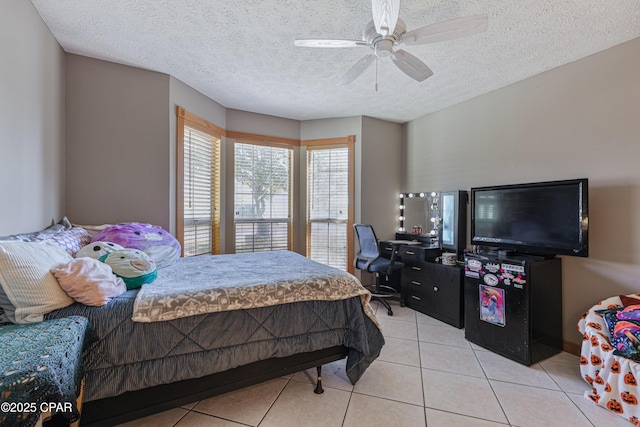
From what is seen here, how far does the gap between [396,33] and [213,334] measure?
7.03 feet

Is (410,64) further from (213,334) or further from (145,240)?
(145,240)

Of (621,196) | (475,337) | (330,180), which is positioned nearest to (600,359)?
(475,337)

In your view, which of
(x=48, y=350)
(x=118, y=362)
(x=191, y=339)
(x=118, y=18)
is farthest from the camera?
(x=118, y=18)

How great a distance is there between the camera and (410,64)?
199 cm

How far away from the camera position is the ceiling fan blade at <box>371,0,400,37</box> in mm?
1471

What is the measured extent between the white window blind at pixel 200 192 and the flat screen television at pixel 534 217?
319 cm

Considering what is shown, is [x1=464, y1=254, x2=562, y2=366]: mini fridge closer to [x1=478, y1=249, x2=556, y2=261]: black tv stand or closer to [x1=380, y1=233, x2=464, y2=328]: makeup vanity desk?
[x1=478, y1=249, x2=556, y2=261]: black tv stand

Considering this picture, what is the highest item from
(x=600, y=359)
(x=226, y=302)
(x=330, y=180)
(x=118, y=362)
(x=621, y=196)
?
(x=330, y=180)

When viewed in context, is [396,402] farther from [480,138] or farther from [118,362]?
[480,138]

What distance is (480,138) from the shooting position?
128 inches

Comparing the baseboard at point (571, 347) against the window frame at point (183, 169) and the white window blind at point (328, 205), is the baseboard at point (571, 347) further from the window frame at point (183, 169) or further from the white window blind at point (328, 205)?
the window frame at point (183, 169)

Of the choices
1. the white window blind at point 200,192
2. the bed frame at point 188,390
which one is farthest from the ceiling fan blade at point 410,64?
the white window blind at point 200,192

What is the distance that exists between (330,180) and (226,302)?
9.73ft

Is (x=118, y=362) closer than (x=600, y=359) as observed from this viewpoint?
Yes
